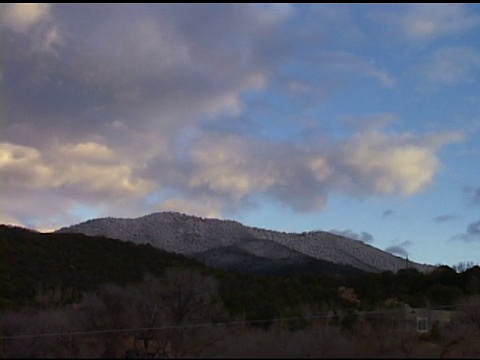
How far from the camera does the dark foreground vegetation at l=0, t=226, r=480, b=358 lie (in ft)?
118

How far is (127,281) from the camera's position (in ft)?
195

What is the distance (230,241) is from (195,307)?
4611 centimetres

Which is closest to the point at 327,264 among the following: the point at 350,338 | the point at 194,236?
the point at 194,236

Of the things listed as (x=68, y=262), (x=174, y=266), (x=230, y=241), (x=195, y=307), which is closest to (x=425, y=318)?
(x=195, y=307)

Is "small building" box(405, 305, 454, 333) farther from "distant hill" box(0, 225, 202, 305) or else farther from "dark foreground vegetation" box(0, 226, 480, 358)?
"distant hill" box(0, 225, 202, 305)

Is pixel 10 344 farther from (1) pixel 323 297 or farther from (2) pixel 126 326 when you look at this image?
(1) pixel 323 297

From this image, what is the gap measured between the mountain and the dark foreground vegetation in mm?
11581

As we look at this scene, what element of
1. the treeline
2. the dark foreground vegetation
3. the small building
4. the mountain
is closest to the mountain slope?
the mountain

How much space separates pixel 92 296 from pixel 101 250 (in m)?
26.0

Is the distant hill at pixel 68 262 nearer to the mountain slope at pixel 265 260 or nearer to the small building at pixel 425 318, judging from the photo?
the mountain slope at pixel 265 260

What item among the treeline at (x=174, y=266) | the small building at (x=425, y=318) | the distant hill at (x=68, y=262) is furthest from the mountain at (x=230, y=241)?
the small building at (x=425, y=318)

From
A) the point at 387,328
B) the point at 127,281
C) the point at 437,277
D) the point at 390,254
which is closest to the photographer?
the point at 387,328

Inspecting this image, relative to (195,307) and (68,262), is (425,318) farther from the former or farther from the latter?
(68,262)

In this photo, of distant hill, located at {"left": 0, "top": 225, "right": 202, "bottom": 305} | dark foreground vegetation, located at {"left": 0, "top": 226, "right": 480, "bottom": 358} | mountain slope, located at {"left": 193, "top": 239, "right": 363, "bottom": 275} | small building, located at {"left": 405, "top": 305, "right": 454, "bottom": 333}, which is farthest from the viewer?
mountain slope, located at {"left": 193, "top": 239, "right": 363, "bottom": 275}
